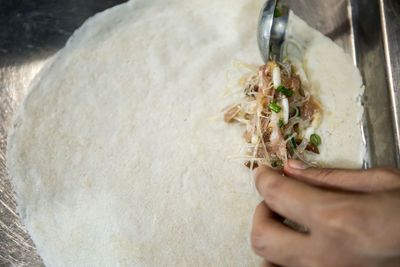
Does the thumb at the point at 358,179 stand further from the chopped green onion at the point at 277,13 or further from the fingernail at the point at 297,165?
the chopped green onion at the point at 277,13

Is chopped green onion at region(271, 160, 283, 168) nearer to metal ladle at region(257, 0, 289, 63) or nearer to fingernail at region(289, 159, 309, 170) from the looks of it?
fingernail at region(289, 159, 309, 170)

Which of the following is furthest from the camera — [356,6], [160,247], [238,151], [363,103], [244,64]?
[356,6]

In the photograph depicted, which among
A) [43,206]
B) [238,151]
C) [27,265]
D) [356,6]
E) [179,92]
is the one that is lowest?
[27,265]

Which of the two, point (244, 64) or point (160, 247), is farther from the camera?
point (244, 64)

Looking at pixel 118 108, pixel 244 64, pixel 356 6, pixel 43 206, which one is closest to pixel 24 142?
pixel 43 206

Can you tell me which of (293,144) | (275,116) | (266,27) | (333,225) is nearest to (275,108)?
Result: (275,116)

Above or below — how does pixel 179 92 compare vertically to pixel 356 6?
below

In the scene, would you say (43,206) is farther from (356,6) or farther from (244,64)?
(356,6)

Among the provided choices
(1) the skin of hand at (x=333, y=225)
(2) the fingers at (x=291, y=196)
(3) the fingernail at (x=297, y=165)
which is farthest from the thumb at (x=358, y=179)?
(2) the fingers at (x=291, y=196)
